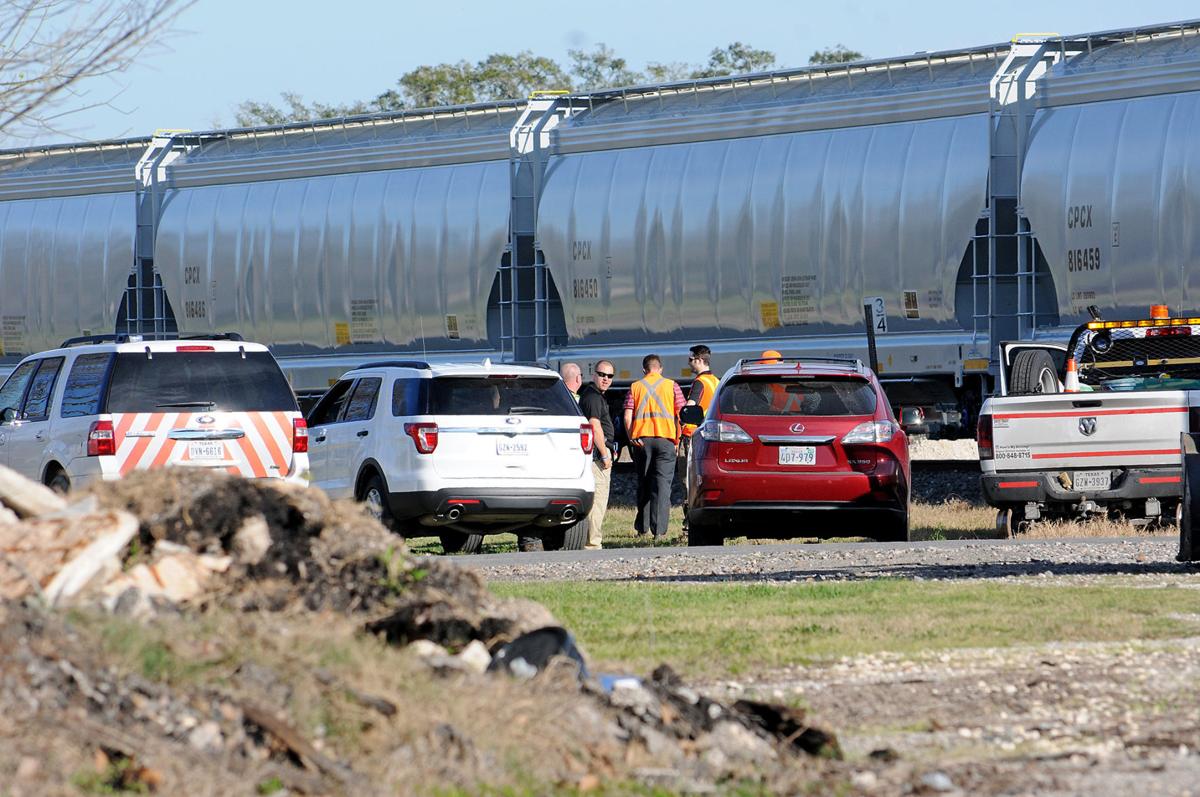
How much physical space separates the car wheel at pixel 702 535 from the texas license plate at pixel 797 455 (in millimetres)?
1052

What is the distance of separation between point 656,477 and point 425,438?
11.7 ft

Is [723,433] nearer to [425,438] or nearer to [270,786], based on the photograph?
[425,438]

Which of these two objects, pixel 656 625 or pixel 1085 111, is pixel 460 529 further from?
pixel 1085 111

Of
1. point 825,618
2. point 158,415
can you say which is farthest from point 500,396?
point 825,618

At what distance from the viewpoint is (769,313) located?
80.4 ft

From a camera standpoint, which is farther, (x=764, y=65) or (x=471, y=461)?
(x=764, y=65)

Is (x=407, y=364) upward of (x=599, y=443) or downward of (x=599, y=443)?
upward

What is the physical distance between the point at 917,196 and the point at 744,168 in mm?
2668

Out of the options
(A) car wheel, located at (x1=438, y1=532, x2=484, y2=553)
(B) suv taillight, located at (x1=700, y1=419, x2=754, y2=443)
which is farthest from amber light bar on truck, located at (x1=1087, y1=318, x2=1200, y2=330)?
(A) car wheel, located at (x1=438, y1=532, x2=484, y2=553)

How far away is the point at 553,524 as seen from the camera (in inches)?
698

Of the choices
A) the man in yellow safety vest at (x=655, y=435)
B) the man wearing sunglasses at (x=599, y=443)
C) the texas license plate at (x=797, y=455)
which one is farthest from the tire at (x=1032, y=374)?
the man wearing sunglasses at (x=599, y=443)

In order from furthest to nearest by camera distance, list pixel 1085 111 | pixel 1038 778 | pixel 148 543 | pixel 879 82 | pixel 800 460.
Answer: pixel 879 82, pixel 1085 111, pixel 800 460, pixel 148 543, pixel 1038 778

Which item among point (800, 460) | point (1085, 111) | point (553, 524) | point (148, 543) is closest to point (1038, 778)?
point (148, 543)

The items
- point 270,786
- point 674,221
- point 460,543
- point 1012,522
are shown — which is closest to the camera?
point 270,786
